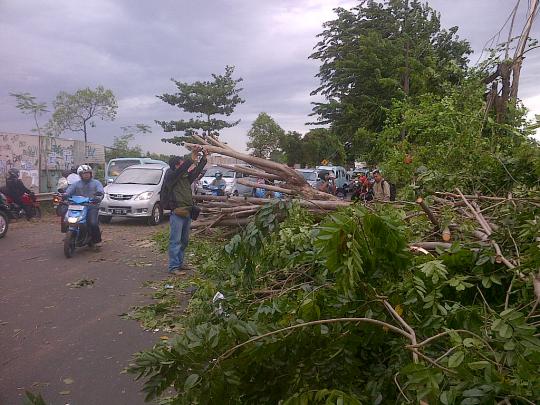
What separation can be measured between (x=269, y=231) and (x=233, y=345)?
2.86ft

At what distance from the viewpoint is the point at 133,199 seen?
1184 centimetres

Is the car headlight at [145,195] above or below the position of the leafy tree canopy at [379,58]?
below

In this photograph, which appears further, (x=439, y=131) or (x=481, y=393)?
(x=439, y=131)

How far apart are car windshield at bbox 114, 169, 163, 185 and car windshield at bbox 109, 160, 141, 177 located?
373cm

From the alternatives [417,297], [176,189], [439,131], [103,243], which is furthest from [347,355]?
[103,243]

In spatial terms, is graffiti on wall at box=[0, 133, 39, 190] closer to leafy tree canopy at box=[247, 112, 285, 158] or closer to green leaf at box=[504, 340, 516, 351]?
green leaf at box=[504, 340, 516, 351]

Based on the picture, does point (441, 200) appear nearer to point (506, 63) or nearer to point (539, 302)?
point (539, 302)

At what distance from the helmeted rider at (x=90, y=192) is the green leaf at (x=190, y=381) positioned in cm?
704

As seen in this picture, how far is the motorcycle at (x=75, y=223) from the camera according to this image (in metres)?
7.73

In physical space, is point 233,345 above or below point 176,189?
below

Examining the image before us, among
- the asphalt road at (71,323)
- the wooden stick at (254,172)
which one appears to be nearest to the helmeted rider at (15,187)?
the asphalt road at (71,323)

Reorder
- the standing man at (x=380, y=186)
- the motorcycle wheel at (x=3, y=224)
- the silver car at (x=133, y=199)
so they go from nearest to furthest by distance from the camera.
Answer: the standing man at (x=380, y=186) < the motorcycle wheel at (x=3, y=224) < the silver car at (x=133, y=199)

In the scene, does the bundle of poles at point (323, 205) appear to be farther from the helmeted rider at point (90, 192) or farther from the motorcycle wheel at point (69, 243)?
the motorcycle wheel at point (69, 243)

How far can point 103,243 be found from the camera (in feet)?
30.7
